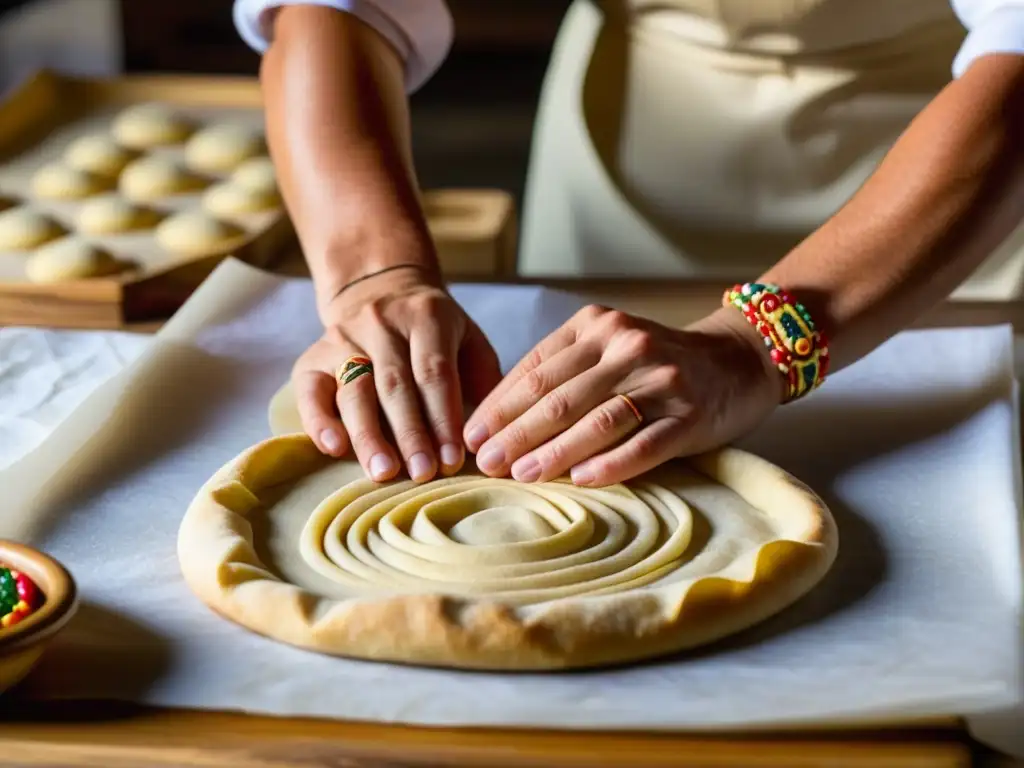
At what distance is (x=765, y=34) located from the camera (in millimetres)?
1781

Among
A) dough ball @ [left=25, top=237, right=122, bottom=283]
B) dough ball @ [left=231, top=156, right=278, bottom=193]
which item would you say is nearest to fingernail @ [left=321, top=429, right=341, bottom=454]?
dough ball @ [left=25, top=237, right=122, bottom=283]

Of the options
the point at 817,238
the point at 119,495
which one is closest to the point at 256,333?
the point at 119,495

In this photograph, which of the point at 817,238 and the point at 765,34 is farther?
the point at 765,34

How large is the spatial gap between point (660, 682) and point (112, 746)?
38 cm

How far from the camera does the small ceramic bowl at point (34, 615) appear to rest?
34.5 inches

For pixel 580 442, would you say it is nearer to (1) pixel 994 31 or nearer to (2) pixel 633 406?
(2) pixel 633 406

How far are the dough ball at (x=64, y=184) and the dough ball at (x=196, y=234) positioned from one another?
0.28m

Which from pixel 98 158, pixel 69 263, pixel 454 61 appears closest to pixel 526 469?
pixel 69 263

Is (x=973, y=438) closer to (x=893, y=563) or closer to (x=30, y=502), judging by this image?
(x=893, y=563)

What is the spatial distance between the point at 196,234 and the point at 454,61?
3365 mm

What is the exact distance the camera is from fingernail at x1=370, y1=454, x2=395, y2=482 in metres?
1.23

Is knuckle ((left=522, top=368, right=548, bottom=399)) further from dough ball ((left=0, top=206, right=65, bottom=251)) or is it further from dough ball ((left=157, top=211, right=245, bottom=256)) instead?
dough ball ((left=0, top=206, right=65, bottom=251))

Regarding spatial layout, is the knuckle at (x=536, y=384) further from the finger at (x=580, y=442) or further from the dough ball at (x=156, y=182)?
the dough ball at (x=156, y=182)

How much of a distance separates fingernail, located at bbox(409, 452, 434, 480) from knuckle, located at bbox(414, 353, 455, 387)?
0.09 metres
